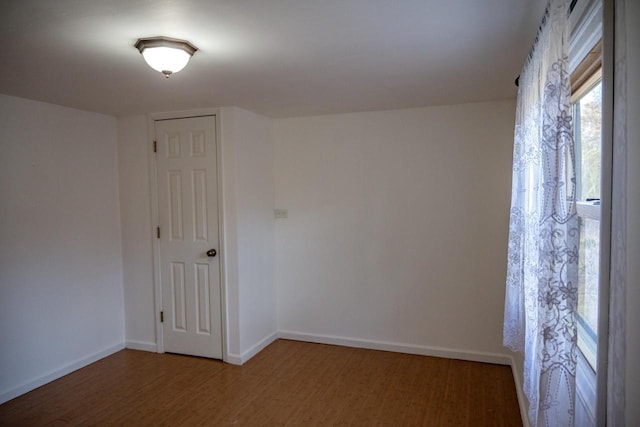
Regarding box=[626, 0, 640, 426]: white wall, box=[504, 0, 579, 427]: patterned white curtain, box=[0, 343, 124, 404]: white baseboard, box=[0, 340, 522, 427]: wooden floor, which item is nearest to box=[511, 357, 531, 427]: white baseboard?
box=[0, 340, 522, 427]: wooden floor

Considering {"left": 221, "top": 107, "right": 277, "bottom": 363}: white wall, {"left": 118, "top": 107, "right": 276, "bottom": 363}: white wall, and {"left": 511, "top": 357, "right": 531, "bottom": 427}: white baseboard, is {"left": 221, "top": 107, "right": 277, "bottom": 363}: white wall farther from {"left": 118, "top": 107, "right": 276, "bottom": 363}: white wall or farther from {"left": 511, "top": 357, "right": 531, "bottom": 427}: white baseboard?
{"left": 511, "top": 357, "right": 531, "bottom": 427}: white baseboard

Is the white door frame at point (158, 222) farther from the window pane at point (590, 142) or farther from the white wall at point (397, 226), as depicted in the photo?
the window pane at point (590, 142)

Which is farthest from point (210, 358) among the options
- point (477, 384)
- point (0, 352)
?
point (477, 384)

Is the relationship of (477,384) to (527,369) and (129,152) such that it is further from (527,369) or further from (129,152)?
(129,152)

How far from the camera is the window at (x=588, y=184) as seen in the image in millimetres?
1595

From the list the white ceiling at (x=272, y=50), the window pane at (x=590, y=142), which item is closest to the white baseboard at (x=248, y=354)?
the white ceiling at (x=272, y=50)

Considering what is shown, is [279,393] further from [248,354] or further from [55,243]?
[55,243]

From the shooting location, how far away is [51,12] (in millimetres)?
1603

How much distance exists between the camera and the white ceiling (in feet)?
5.34

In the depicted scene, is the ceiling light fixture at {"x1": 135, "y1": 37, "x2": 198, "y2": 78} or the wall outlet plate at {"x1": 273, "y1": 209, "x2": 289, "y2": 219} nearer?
the ceiling light fixture at {"x1": 135, "y1": 37, "x2": 198, "y2": 78}

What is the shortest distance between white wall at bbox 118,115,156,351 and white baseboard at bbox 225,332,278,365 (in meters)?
0.84

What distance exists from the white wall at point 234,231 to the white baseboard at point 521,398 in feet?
7.15

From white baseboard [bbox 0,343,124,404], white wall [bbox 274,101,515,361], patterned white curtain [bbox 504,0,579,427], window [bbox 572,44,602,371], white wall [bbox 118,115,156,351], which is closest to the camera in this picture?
patterned white curtain [bbox 504,0,579,427]

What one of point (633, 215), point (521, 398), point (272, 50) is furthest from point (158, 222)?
point (633, 215)
